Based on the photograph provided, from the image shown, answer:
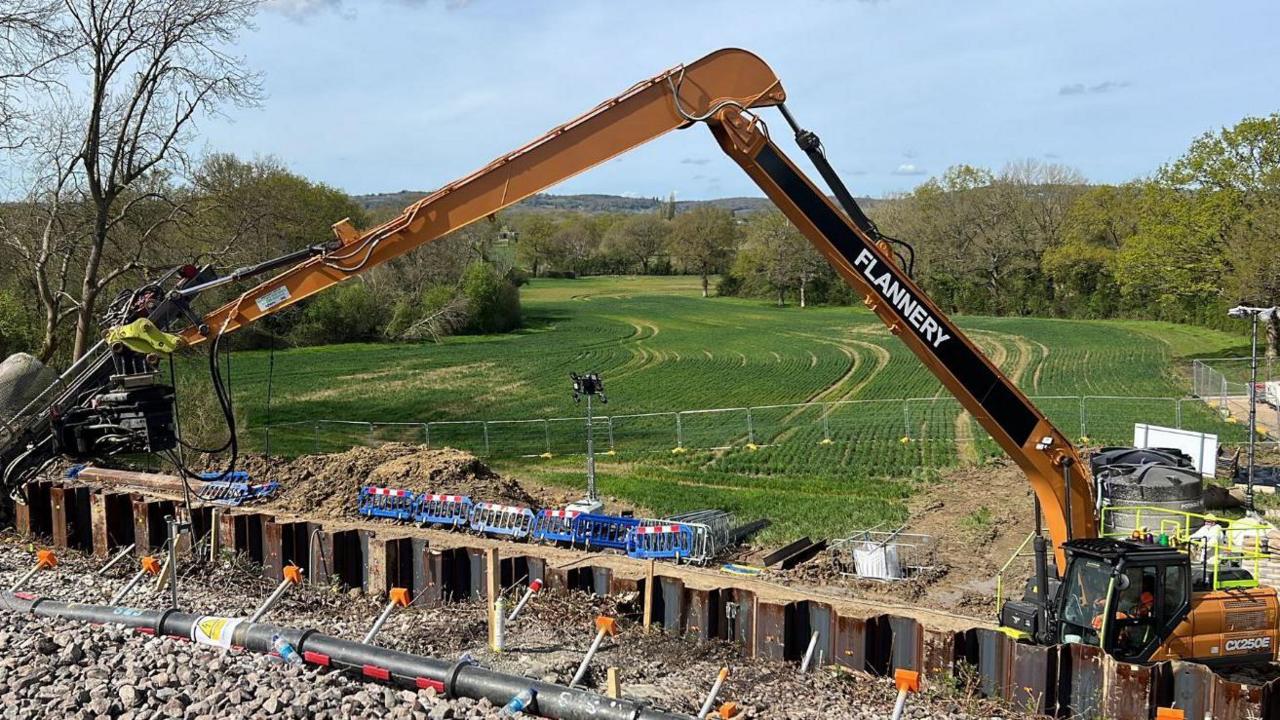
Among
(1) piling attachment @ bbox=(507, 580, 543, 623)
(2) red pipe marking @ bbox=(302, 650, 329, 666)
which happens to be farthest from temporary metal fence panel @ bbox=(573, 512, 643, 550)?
(2) red pipe marking @ bbox=(302, 650, 329, 666)

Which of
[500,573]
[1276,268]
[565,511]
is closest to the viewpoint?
[500,573]

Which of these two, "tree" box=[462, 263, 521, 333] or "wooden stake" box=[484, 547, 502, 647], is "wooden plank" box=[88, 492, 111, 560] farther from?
"tree" box=[462, 263, 521, 333]

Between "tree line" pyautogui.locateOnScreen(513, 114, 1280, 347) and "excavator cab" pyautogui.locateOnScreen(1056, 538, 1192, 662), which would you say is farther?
"tree line" pyautogui.locateOnScreen(513, 114, 1280, 347)

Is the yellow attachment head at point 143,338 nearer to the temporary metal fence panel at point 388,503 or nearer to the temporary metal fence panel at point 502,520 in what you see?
the temporary metal fence panel at point 502,520

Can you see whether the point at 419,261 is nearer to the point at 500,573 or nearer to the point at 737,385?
the point at 737,385

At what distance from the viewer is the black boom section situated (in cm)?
1225

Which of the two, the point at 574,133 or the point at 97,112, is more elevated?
the point at 97,112

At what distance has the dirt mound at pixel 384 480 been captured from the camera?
853 inches

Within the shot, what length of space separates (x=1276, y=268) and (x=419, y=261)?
178 feet

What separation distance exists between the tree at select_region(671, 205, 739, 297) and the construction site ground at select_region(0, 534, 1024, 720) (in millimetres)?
96015

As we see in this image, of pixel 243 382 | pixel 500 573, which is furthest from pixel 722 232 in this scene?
pixel 500 573

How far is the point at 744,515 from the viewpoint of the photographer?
22.5m

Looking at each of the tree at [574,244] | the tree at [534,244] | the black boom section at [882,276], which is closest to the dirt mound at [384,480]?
the black boom section at [882,276]

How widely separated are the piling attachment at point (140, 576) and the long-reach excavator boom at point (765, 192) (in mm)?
4435
